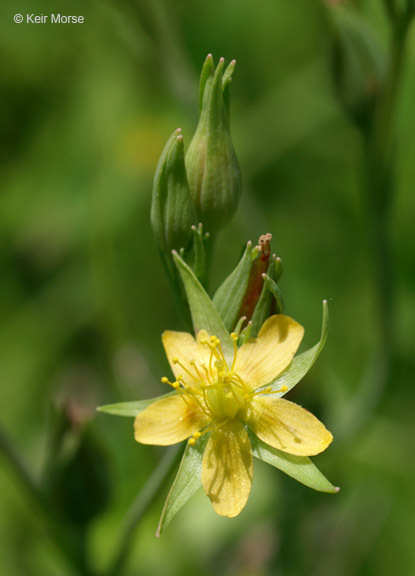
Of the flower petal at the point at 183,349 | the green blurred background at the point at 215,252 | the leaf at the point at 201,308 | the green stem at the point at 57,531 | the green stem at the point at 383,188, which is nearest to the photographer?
the leaf at the point at 201,308

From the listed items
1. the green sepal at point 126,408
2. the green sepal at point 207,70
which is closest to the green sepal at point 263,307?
the green sepal at point 126,408

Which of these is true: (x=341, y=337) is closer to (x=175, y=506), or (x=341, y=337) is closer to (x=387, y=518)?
(x=387, y=518)

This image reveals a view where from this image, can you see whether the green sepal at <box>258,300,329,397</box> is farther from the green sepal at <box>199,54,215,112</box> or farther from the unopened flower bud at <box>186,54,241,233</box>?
the green sepal at <box>199,54,215,112</box>

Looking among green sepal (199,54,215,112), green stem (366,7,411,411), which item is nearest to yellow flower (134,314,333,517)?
green sepal (199,54,215,112)

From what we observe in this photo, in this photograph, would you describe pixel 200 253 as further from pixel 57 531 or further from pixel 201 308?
pixel 57 531

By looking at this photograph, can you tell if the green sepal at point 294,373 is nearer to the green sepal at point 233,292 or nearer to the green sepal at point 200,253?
the green sepal at point 233,292

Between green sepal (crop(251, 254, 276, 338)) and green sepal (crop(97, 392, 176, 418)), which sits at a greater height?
green sepal (crop(251, 254, 276, 338))

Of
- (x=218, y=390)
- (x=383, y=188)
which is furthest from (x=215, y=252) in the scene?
(x=218, y=390)

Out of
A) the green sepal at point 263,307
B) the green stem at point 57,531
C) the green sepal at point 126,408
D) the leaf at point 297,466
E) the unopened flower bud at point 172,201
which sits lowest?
the green stem at point 57,531
